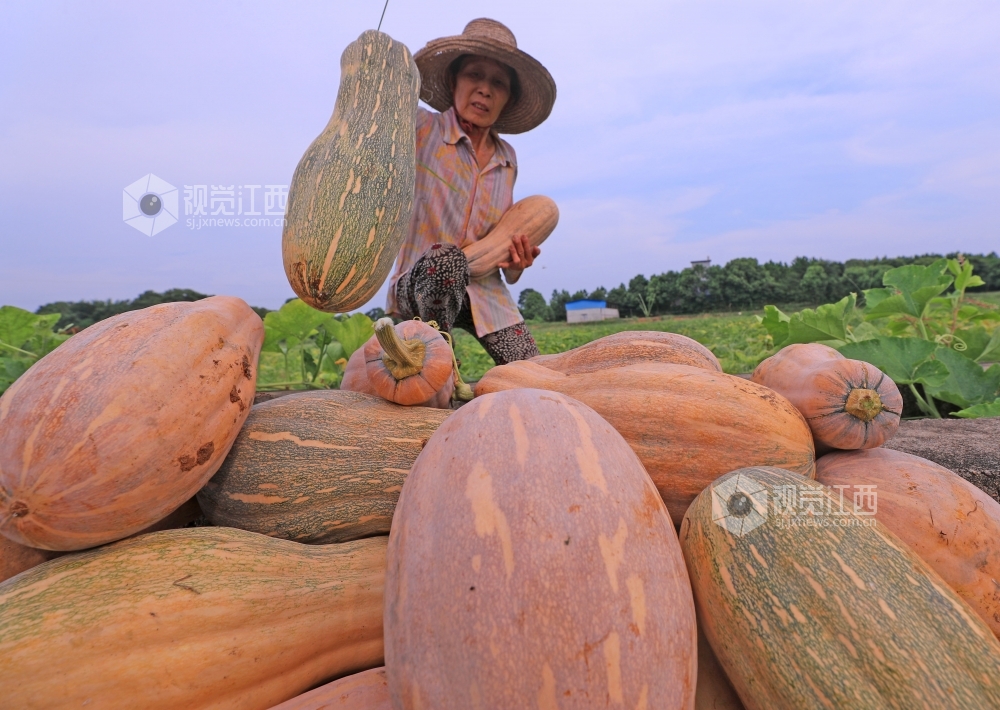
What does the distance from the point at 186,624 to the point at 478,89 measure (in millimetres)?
3270

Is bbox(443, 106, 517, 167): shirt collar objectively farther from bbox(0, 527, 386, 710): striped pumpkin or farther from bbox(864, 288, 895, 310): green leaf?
bbox(0, 527, 386, 710): striped pumpkin

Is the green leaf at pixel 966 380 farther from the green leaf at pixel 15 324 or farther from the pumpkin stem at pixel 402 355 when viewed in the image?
the green leaf at pixel 15 324

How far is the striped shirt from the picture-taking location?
3508mm

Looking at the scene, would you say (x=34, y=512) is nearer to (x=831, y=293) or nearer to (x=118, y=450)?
(x=118, y=450)

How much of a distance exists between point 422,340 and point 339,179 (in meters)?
0.59

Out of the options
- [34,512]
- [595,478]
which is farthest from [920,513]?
[34,512]

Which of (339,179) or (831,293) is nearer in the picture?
(339,179)

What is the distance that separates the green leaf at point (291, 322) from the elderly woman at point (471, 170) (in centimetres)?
78

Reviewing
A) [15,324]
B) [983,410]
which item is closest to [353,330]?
[15,324]

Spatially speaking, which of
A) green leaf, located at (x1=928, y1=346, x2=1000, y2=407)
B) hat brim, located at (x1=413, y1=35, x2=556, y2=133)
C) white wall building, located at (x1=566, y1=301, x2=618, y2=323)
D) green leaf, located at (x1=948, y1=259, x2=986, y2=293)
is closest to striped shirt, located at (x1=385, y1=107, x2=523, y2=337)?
hat brim, located at (x1=413, y1=35, x2=556, y2=133)

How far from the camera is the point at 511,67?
11.7ft

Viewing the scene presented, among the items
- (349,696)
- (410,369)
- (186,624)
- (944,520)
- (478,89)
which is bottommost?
(349,696)

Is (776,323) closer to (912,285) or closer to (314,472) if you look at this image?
(912,285)

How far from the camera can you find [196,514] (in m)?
1.55
